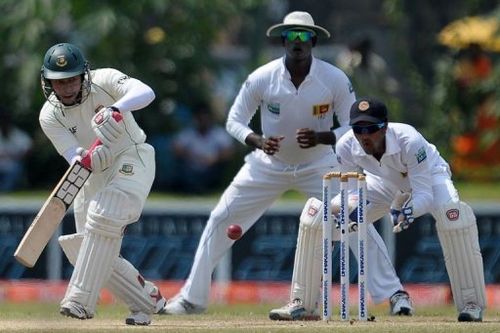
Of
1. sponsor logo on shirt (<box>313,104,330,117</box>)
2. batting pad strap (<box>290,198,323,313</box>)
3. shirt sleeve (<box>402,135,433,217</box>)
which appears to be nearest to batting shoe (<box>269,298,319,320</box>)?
batting pad strap (<box>290,198,323,313</box>)

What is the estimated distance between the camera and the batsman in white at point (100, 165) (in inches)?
354

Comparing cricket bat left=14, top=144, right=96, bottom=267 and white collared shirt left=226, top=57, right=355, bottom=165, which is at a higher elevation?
white collared shirt left=226, top=57, right=355, bottom=165

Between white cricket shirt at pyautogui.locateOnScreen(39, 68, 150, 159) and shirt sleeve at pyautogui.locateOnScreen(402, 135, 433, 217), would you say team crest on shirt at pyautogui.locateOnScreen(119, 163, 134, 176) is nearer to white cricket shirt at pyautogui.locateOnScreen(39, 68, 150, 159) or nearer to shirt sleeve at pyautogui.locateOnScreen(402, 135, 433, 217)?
white cricket shirt at pyautogui.locateOnScreen(39, 68, 150, 159)

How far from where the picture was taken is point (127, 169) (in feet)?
30.2

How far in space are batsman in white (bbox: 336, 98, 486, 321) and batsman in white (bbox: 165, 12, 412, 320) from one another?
857 millimetres

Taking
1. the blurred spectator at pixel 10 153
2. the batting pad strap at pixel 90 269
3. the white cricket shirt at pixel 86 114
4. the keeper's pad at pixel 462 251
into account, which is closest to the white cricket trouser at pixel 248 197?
the keeper's pad at pixel 462 251

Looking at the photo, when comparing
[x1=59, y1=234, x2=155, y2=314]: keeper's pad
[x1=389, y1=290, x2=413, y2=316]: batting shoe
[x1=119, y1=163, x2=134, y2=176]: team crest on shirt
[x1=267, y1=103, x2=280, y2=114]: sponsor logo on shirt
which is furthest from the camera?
[x1=267, y1=103, x2=280, y2=114]: sponsor logo on shirt

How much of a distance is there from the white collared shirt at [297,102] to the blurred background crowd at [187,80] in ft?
17.9

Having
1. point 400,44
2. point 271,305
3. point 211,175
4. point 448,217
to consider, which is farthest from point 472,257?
point 400,44

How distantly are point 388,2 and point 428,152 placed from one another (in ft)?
33.8

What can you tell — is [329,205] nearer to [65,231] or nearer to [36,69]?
[65,231]

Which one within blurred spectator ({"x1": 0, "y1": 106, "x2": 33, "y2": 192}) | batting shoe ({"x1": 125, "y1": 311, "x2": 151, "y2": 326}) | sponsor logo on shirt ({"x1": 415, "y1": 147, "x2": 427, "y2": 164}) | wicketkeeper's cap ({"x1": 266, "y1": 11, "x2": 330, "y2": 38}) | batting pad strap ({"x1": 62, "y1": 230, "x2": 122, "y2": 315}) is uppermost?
blurred spectator ({"x1": 0, "y1": 106, "x2": 33, "y2": 192})

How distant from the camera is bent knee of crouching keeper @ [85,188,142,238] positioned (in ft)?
29.5

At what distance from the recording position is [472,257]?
9344 millimetres
